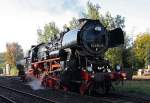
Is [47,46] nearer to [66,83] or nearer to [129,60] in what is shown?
[66,83]

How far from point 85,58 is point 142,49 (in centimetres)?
6709

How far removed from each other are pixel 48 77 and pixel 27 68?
7905 mm

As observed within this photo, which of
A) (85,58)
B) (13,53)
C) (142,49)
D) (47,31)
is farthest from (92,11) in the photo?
(13,53)

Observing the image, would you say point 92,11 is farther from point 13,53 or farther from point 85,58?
point 13,53

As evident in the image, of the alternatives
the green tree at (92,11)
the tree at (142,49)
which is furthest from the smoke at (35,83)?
the tree at (142,49)

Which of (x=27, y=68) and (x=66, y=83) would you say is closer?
(x=66, y=83)

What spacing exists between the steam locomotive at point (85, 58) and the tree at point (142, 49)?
53.6 m

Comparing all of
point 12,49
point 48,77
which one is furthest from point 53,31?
point 12,49

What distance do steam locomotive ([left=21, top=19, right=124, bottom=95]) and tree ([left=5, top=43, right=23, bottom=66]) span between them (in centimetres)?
8201

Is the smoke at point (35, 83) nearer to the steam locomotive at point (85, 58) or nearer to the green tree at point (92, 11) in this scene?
the steam locomotive at point (85, 58)

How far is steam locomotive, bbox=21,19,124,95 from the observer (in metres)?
19.7

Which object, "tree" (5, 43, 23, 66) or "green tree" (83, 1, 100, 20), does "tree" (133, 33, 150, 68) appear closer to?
"green tree" (83, 1, 100, 20)

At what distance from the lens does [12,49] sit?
117 m

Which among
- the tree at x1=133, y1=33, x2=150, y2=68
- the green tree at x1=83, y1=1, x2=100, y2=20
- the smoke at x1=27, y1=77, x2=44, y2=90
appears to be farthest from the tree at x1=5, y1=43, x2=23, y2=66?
the smoke at x1=27, y1=77, x2=44, y2=90
